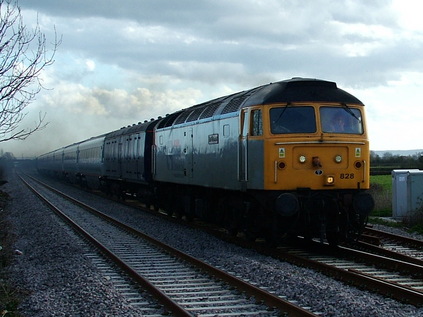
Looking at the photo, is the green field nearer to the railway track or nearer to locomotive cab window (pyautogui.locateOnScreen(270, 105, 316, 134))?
the railway track

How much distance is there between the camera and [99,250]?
42.4ft

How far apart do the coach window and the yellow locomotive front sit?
0.58ft

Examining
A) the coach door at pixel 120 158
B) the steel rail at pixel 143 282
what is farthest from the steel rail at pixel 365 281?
the coach door at pixel 120 158

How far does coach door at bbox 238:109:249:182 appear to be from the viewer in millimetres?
12477

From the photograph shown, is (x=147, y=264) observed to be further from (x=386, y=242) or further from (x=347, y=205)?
(x=386, y=242)

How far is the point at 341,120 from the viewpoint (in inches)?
484

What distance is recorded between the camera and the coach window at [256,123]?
473 inches

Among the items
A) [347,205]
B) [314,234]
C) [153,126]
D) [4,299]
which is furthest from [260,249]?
[153,126]

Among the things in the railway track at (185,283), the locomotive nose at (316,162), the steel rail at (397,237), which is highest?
the locomotive nose at (316,162)

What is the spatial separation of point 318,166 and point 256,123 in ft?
4.91

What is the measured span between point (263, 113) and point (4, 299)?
6.02 m

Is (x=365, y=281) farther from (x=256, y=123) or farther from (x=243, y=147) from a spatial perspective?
(x=243, y=147)

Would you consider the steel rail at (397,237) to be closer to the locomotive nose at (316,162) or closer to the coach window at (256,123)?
the locomotive nose at (316,162)

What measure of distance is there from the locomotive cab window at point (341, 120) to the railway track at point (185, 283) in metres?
3.81
